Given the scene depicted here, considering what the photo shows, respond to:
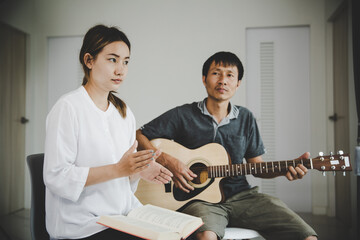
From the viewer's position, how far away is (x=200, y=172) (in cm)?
166

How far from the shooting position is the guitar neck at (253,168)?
148 cm

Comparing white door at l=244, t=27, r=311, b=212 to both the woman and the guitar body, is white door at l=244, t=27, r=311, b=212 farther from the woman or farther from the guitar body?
the woman

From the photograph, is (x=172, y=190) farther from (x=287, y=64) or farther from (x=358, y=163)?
(x=287, y=64)

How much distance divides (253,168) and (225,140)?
0.24 meters

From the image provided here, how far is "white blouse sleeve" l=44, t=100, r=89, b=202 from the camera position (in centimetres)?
91

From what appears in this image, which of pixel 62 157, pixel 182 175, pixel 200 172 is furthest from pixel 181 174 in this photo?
pixel 62 157

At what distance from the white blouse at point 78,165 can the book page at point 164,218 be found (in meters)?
0.10

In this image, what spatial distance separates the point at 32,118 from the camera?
295 cm

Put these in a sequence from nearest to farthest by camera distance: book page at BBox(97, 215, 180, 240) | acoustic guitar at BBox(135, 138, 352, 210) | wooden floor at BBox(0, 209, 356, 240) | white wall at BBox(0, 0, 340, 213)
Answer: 1. book page at BBox(97, 215, 180, 240)
2. acoustic guitar at BBox(135, 138, 352, 210)
3. wooden floor at BBox(0, 209, 356, 240)
4. white wall at BBox(0, 0, 340, 213)

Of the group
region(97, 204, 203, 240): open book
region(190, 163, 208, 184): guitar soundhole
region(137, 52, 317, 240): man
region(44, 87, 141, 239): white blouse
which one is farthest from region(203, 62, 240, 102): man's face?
region(97, 204, 203, 240): open book

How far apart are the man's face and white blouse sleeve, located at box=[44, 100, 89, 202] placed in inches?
41.3

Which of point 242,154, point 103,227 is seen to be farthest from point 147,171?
point 242,154

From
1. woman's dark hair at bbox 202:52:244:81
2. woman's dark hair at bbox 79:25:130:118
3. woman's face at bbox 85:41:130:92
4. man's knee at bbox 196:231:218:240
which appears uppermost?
woman's dark hair at bbox 202:52:244:81

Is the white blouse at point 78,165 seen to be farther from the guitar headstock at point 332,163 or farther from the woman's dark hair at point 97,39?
the guitar headstock at point 332,163
